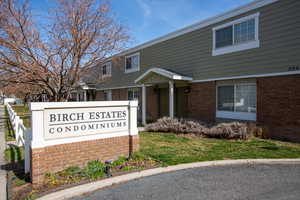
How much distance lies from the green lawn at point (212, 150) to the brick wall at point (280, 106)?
0.80 m

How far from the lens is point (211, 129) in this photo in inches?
340

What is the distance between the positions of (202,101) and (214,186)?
7.44 meters

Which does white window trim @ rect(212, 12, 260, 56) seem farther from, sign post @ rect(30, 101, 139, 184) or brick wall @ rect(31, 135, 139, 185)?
brick wall @ rect(31, 135, 139, 185)

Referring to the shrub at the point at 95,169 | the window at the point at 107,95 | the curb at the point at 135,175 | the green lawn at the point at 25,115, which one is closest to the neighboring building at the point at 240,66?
the curb at the point at 135,175

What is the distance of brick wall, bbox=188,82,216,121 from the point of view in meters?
10.4

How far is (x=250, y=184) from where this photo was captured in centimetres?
392

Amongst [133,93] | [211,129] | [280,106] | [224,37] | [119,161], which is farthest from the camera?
[133,93]

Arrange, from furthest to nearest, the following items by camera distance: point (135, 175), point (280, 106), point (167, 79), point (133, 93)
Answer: point (133, 93)
point (167, 79)
point (280, 106)
point (135, 175)

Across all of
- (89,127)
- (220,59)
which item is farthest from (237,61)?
(89,127)

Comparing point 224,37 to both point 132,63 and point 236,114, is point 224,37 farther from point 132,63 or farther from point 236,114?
point 132,63

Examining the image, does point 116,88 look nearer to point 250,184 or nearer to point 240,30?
point 240,30

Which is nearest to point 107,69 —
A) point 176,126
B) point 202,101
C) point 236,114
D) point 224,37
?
point 202,101

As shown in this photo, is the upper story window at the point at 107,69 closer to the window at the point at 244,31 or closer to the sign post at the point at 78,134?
the window at the point at 244,31

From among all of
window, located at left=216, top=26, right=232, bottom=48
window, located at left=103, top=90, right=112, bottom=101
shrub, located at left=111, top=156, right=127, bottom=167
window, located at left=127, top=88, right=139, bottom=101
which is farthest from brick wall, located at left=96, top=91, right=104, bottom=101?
shrub, located at left=111, top=156, right=127, bottom=167
